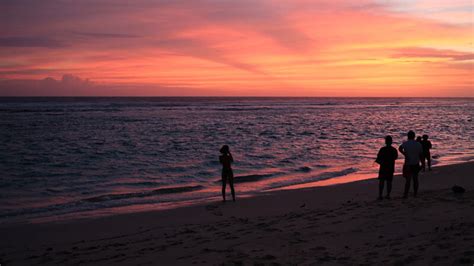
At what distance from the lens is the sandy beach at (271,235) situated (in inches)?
224

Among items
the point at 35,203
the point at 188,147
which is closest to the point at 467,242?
the point at 35,203

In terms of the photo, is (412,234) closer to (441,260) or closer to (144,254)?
(441,260)

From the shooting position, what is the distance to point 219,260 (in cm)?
580

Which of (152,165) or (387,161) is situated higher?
(387,161)

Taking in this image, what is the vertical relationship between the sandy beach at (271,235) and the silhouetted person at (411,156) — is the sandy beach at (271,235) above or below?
below

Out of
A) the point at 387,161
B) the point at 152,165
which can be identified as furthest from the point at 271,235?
the point at 152,165

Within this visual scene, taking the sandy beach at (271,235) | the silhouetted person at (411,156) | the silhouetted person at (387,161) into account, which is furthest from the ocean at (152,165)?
the silhouetted person at (411,156)

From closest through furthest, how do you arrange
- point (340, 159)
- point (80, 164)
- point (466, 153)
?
point (80, 164) < point (340, 159) < point (466, 153)

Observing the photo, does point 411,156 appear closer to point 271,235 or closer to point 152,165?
point 271,235

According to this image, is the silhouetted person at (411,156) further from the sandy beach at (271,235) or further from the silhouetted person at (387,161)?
the sandy beach at (271,235)

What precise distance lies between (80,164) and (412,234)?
1374cm

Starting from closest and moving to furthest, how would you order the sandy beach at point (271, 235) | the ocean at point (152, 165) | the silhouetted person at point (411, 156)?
the sandy beach at point (271, 235)
the silhouetted person at point (411, 156)
the ocean at point (152, 165)

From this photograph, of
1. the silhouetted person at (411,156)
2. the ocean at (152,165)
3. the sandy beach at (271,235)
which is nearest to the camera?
the sandy beach at (271,235)

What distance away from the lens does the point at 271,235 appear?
6996 mm
